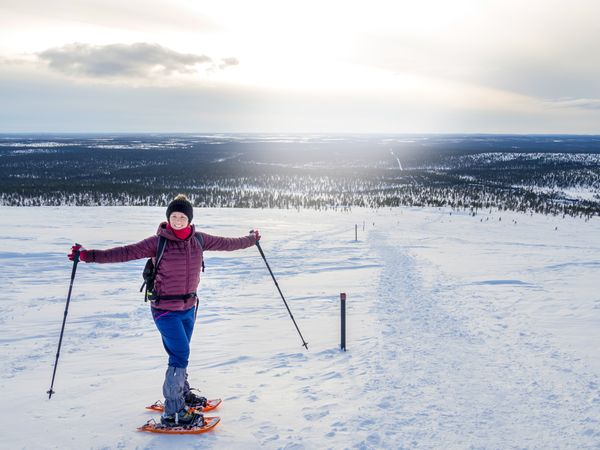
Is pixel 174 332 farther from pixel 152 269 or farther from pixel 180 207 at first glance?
pixel 180 207

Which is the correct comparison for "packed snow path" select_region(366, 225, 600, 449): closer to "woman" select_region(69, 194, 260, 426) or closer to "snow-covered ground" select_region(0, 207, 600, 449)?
"snow-covered ground" select_region(0, 207, 600, 449)

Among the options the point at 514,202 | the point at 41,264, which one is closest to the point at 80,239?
the point at 41,264

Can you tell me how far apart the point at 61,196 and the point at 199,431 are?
4709cm

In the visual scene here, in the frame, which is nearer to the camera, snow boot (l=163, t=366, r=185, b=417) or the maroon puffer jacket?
the maroon puffer jacket

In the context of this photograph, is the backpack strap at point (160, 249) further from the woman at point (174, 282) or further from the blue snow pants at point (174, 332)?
the blue snow pants at point (174, 332)

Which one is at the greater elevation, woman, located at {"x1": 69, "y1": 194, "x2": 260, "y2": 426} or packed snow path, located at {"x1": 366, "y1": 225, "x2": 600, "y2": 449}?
woman, located at {"x1": 69, "y1": 194, "x2": 260, "y2": 426}

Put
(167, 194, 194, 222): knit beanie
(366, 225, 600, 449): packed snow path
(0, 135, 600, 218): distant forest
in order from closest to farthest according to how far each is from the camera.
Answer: (167, 194, 194, 222): knit beanie → (366, 225, 600, 449): packed snow path → (0, 135, 600, 218): distant forest

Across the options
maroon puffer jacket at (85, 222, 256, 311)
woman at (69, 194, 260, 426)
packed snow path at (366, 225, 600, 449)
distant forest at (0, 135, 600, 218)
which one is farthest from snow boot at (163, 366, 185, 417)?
distant forest at (0, 135, 600, 218)

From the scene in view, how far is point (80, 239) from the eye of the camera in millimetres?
18141

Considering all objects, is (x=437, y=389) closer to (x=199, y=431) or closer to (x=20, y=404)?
(x=199, y=431)

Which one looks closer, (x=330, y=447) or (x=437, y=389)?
(x=330, y=447)

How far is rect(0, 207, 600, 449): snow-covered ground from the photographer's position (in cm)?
498

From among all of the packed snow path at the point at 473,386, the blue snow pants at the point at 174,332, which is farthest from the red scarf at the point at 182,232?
the packed snow path at the point at 473,386

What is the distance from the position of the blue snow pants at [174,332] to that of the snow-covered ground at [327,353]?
798 mm
